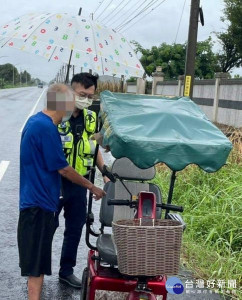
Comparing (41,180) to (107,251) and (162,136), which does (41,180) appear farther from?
(162,136)

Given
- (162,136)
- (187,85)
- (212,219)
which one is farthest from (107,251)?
(187,85)

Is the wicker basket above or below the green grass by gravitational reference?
above

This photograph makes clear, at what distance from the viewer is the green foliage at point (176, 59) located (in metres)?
37.2

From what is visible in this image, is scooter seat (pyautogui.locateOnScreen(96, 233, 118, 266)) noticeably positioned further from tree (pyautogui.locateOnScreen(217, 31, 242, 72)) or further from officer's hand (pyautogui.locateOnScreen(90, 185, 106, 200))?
tree (pyautogui.locateOnScreen(217, 31, 242, 72))

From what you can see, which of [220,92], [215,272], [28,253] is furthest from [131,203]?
[220,92]

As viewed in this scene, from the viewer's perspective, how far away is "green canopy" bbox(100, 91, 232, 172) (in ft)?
11.5

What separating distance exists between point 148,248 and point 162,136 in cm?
82

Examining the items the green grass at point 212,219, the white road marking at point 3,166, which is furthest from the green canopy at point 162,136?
the white road marking at point 3,166

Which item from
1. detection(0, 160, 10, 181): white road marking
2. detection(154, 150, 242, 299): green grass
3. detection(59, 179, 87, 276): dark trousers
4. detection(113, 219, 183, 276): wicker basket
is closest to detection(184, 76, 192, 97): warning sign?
detection(0, 160, 10, 181): white road marking

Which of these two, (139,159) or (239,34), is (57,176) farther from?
(239,34)

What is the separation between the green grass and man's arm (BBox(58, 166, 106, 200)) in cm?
178

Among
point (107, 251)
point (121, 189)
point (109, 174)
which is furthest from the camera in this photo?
point (121, 189)

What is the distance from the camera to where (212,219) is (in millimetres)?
6746

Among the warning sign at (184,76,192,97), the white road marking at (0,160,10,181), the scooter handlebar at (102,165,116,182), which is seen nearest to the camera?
the scooter handlebar at (102,165,116,182)
